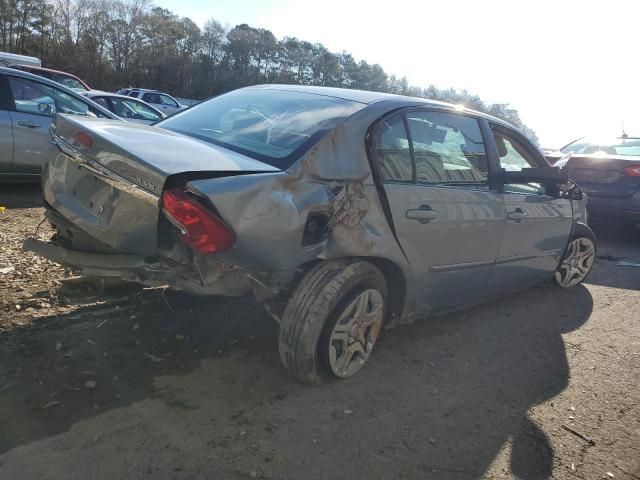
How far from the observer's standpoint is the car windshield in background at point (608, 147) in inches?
307

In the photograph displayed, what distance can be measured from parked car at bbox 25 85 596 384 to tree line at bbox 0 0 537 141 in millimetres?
36532

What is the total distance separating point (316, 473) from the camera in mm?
2227

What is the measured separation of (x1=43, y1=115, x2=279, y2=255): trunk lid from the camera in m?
2.39

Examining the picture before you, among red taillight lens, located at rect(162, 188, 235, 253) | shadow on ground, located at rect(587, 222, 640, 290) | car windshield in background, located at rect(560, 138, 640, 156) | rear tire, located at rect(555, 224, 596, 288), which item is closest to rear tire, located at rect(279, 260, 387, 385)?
red taillight lens, located at rect(162, 188, 235, 253)

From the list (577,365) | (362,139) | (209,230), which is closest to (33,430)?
(209,230)

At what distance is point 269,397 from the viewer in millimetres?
2762

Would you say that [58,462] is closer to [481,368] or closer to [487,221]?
[481,368]

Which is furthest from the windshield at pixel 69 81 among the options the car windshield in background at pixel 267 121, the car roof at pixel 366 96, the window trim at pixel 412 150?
the window trim at pixel 412 150

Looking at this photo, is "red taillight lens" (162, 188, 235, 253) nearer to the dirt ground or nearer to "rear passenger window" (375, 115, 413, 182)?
the dirt ground

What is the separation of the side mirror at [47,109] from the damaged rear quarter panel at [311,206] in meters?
5.15

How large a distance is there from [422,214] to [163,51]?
6161 centimetres

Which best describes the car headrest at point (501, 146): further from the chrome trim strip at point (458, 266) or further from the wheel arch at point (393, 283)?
the wheel arch at point (393, 283)

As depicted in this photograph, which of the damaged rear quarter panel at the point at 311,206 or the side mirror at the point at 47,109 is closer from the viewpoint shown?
the damaged rear quarter panel at the point at 311,206

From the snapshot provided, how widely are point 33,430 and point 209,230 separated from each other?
47.2 inches
